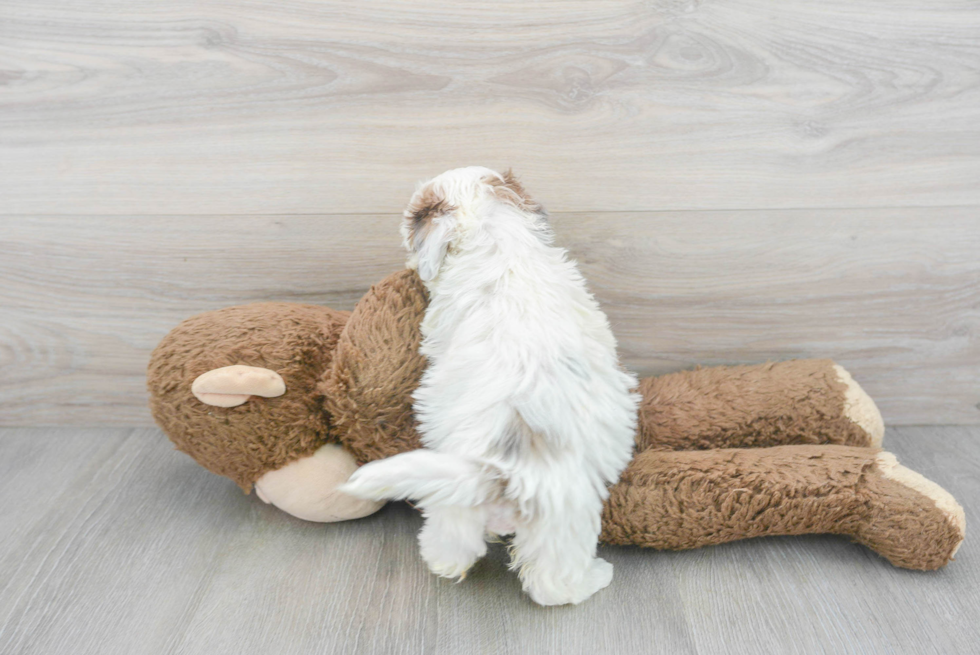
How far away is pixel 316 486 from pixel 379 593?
163 millimetres

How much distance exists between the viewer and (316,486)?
2.80ft

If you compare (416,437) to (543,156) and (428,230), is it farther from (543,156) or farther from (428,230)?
(543,156)

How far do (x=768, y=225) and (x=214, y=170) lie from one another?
83cm

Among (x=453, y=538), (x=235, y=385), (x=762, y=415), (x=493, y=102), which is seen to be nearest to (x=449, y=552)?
(x=453, y=538)

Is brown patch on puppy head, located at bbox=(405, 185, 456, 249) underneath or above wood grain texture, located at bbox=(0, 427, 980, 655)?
above

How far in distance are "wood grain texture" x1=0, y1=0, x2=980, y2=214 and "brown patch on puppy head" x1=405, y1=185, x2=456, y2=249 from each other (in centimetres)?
19

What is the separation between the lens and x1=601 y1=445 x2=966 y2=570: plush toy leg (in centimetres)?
77

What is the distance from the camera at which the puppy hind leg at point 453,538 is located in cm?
68

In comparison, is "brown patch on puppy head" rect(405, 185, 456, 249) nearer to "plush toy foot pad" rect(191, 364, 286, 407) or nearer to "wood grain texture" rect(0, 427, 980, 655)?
"plush toy foot pad" rect(191, 364, 286, 407)

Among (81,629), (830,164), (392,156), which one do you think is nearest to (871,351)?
(830,164)

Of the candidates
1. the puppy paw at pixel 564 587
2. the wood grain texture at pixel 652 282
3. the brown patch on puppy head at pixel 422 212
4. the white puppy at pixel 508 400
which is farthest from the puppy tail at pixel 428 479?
the wood grain texture at pixel 652 282

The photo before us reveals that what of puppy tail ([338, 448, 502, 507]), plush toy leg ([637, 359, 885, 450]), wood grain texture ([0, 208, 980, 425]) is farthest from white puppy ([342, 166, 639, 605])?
wood grain texture ([0, 208, 980, 425])

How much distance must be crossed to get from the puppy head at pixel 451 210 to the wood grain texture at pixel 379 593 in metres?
0.39

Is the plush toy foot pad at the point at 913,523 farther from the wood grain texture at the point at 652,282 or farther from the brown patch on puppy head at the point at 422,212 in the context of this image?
the brown patch on puppy head at the point at 422,212
